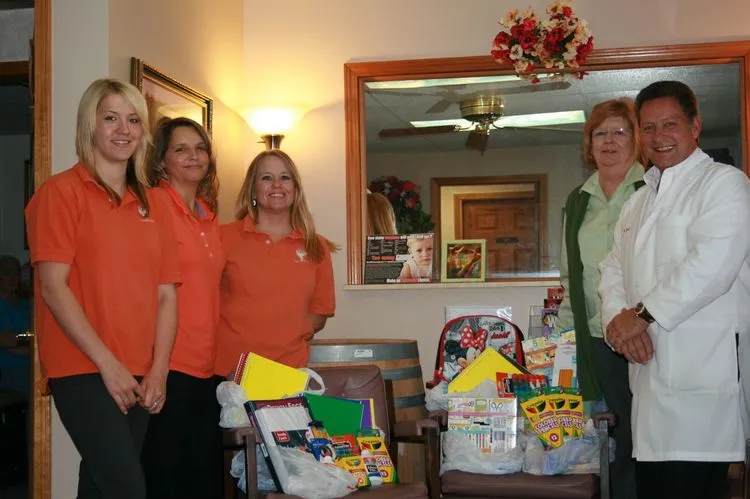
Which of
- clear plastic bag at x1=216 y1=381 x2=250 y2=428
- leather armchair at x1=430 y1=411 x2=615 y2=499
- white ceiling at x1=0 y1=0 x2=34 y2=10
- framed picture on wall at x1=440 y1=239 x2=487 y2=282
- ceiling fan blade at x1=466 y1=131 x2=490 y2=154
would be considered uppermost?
white ceiling at x1=0 y1=0 x2=34 y2=10

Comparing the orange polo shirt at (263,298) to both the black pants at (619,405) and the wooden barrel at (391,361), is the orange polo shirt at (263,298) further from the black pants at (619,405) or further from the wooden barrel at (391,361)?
the black pants at (619,405)

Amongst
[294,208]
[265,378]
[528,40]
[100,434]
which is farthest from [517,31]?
[100,434]

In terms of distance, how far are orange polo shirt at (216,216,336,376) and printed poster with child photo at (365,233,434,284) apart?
4.03 feet

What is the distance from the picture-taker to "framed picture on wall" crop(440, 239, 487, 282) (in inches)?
181

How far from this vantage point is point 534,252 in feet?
15.0

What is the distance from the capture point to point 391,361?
12.1 ft

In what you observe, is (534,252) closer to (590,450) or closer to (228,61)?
(590,450)

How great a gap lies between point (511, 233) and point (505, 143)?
0.46 m

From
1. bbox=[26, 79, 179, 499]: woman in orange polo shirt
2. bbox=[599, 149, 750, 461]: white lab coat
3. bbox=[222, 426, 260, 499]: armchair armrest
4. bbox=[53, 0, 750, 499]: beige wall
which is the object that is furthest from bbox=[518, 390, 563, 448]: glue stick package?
bbox=[26, 79, 179, 499]: woman in orange polo shirt

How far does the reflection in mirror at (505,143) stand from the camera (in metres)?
4.54

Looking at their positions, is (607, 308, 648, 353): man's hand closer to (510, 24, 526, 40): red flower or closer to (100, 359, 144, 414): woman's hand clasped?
(100, 359, 144, 414): woman's hand clasped

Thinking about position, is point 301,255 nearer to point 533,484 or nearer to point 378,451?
point 378,451

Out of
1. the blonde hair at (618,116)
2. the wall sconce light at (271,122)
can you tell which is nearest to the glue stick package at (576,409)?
the blonde hair at (618,116)

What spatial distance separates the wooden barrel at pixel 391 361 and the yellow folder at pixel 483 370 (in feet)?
1.05
